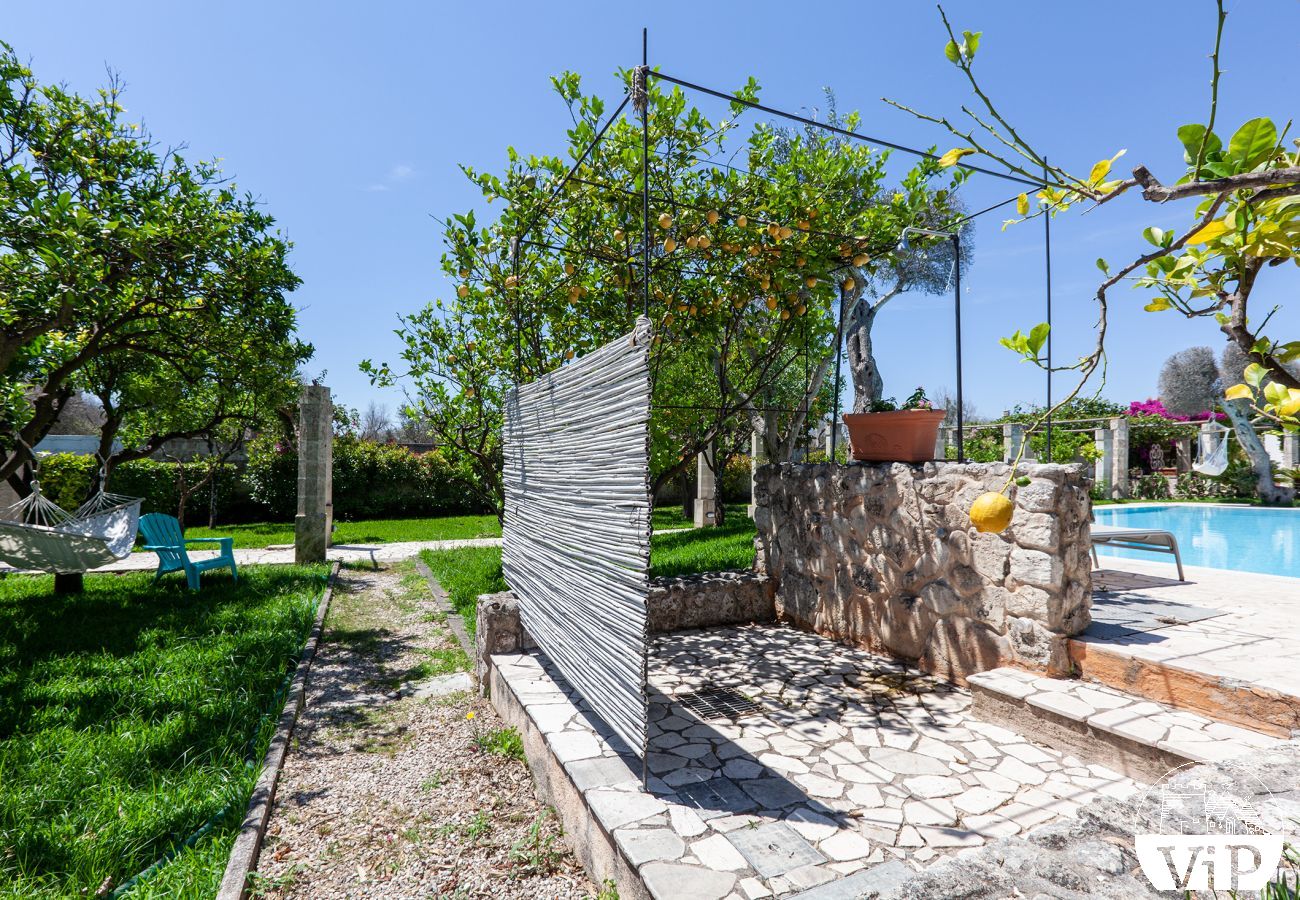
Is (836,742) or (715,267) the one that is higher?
(715,267)

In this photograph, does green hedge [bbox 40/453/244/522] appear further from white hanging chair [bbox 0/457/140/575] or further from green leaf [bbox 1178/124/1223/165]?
green leaf [bbox 1178/124/1223/165]

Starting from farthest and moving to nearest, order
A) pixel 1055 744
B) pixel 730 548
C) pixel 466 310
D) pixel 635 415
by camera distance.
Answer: pixel 730 548
pixel 466 310
pixel 1055 744
pixel 635 415

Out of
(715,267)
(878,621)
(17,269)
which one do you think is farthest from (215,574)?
(878,621)

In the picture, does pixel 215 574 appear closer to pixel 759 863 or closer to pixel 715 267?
pixel 715 267

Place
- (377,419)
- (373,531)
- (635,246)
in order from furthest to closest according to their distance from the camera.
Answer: (377,419) → (373,531) → (635,246)

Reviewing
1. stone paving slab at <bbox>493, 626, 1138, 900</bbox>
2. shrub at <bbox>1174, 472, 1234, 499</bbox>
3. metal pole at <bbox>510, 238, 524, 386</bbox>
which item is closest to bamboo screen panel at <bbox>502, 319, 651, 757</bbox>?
stone paving slab at <bbox>493, 626, 1138, 900</bbox>

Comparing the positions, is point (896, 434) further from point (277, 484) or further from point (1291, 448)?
point (1291, 448)

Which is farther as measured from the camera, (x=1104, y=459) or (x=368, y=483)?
(x=1104, y=459)

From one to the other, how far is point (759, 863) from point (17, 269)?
6.68 metres

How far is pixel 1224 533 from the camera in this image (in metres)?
11.6

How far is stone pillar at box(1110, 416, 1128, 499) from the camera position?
1742 centimetres

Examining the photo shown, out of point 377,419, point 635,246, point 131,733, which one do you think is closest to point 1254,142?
point 635,246

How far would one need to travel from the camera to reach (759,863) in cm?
224

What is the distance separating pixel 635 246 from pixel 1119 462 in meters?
18.1
